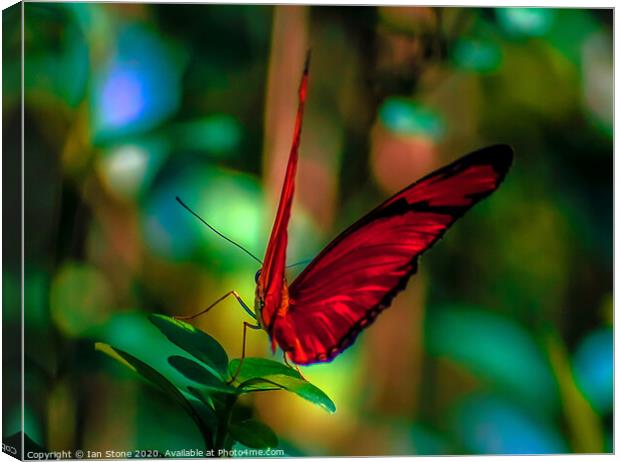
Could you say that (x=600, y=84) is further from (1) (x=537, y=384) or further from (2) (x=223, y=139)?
(2) (x=223, y=139)

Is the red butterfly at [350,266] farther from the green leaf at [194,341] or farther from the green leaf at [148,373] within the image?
the green leaf at [148,373]

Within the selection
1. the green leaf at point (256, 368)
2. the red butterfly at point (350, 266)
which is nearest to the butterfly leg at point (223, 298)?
the red butterfly at point (350, 266)

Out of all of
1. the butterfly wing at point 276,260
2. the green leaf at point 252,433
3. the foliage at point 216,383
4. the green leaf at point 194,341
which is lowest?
the green leaf at point 252,433

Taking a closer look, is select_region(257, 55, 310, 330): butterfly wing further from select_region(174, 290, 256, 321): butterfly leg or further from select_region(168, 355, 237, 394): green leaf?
select_region(168, 355, 237, 394): green leaf

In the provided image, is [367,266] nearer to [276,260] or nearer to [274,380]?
[276,260]

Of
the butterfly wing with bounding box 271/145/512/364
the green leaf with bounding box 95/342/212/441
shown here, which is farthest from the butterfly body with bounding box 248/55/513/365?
the green leaf with bounding box 95/342/212/441

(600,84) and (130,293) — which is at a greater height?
(600,84)

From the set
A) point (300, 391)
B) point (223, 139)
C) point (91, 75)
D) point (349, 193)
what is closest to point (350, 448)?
point (300, 391)

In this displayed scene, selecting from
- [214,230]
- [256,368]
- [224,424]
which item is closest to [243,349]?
[256,368]
